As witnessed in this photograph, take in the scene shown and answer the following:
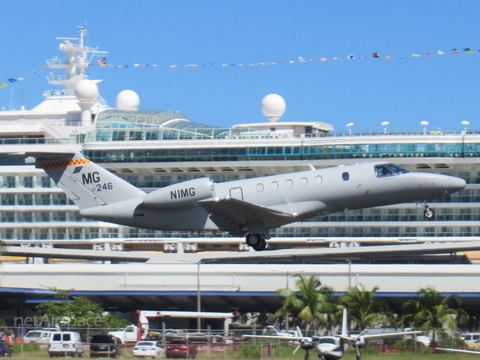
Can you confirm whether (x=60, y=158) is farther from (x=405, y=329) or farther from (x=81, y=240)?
(x=81, y=240)

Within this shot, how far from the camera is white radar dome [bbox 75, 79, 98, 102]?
69.5m

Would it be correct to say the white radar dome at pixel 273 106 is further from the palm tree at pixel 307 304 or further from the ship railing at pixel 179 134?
the palm tree at pixel 307 304

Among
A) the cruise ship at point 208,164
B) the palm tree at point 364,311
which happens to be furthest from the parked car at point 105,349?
the cruise ship at point 208,164

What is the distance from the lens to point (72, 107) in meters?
72.3

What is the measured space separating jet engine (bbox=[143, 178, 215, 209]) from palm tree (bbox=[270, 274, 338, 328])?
9569 millimetres

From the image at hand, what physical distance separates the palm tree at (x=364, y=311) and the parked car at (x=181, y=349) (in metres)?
12.1

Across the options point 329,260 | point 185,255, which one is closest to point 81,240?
point 185,255

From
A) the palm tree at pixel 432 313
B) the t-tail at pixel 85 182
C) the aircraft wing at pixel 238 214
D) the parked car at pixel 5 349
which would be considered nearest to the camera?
the parked car at pixel 5 349

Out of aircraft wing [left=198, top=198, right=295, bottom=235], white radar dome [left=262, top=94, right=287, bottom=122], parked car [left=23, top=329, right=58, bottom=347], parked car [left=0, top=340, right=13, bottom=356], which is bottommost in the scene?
parked car [left=0, top=340, right=13, bottom=356]

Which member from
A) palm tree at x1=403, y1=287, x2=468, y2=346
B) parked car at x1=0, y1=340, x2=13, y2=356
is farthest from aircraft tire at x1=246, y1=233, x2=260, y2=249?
palm tree at x1=403, y1=287, x2=468, y2=346

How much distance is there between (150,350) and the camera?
30.7 metres

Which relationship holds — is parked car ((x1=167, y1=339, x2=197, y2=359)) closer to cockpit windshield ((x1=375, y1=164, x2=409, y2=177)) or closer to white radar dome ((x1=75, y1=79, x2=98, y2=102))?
cockpit windshield ((x1=375, y1=164, x2=409, y2=177))

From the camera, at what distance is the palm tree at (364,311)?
39.8m

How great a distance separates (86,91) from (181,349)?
141 feet
